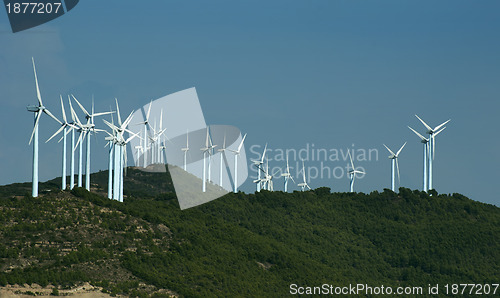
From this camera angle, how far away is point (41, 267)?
A: 3287 inches

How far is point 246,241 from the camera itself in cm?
11950

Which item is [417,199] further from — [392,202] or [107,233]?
[107,233]

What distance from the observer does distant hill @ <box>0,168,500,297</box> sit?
8844 centimetres

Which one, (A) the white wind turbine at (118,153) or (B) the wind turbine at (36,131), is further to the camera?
(A) the white wind turbine at (118,153)

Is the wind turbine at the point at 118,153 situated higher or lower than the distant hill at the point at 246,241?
higher

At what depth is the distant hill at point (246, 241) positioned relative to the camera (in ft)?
290

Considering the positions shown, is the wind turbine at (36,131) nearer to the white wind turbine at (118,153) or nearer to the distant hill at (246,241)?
the distant hill at (246,241)

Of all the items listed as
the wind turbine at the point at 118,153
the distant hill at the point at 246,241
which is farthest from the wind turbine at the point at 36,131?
the wind turbine at the point at 118,153

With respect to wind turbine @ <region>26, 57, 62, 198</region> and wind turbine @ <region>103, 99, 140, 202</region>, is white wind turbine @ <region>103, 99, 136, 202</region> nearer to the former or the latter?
wind turbine @ <region>103, 99, 140, 202</region>

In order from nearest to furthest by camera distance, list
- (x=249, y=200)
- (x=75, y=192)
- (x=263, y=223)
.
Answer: (x=75, y=192), (x=263, y=223), (x=249, y=200)

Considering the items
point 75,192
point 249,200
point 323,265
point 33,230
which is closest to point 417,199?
point 249,200

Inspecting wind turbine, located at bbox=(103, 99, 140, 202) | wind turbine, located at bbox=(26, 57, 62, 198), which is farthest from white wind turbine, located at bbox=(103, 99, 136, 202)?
wind turbine, located at bbox=(26, 57, 62, 198)

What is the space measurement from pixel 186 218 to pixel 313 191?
58.1 meters

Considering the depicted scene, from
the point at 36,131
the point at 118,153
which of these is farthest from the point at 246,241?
the point at 36,131
